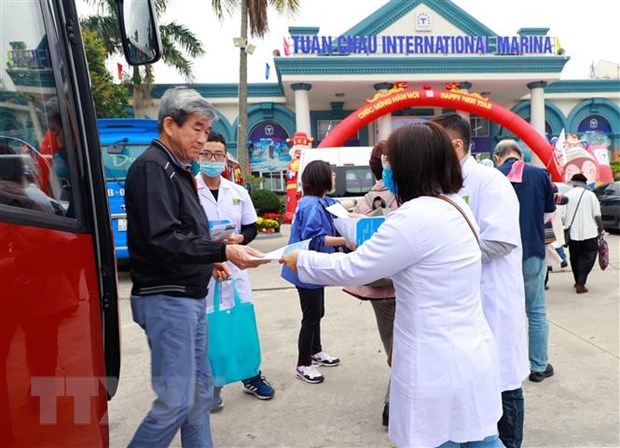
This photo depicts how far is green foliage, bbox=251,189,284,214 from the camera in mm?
14875

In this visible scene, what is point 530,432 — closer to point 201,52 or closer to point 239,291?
point 239,291

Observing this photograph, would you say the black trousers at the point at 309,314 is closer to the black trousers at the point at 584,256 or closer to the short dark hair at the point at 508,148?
the short dark hair at the point at 508,148

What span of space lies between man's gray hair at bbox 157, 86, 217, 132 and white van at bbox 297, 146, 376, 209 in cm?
750

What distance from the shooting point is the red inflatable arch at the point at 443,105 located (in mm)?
15055

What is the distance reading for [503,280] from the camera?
2.23 metres

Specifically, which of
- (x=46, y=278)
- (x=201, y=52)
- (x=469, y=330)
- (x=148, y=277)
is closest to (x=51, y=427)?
(x=46, y=278)

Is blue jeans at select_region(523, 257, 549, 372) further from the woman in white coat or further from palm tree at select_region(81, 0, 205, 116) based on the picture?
palm tree at select_region(81, 0, 205, 116)

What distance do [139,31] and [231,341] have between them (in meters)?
1.86

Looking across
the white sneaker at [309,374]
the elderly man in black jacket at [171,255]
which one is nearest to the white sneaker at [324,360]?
the white sneaker at [309,374]

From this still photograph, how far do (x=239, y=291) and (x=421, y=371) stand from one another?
5.47 ft

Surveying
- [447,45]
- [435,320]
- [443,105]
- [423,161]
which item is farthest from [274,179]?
[435,320]

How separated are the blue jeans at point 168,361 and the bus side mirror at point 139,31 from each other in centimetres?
99

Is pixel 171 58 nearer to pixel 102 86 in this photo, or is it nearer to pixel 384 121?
pixel 102 86

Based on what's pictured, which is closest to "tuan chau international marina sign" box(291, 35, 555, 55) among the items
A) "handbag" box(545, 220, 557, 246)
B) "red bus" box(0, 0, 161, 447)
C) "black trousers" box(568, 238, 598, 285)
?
"black trousers" box(568, 238, 598, 285)
